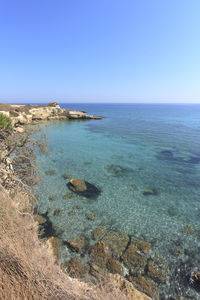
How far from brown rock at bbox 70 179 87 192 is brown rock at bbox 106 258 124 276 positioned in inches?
259

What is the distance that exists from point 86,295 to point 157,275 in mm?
4670

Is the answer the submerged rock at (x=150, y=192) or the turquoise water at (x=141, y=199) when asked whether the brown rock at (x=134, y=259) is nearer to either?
the turquoise water at (x=141, y=199)

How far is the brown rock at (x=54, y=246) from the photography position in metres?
7.45

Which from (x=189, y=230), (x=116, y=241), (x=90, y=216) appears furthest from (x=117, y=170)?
(x=116, y=241)

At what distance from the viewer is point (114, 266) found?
7.07 meters

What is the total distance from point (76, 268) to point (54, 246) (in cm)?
176

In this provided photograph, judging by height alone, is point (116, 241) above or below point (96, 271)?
above

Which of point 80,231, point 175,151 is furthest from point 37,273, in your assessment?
point 175,151

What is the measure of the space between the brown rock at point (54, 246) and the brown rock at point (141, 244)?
427 cm

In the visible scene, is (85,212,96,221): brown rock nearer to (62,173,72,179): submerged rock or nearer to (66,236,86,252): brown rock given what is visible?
(66,236,86,252): brown rock

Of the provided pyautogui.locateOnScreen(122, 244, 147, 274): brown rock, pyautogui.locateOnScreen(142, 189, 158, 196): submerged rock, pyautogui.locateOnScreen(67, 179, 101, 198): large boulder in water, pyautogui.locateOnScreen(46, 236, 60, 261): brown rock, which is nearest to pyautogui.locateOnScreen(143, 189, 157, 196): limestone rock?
pyautogui.locateOnScreen(142, 189, 158, 196): submerged rock

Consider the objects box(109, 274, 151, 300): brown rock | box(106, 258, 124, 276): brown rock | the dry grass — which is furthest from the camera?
box(106, 258, 124, 276): brown rock

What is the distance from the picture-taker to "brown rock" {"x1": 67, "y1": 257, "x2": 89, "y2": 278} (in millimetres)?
6648

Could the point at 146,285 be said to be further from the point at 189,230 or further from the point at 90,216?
the point at 90,216
